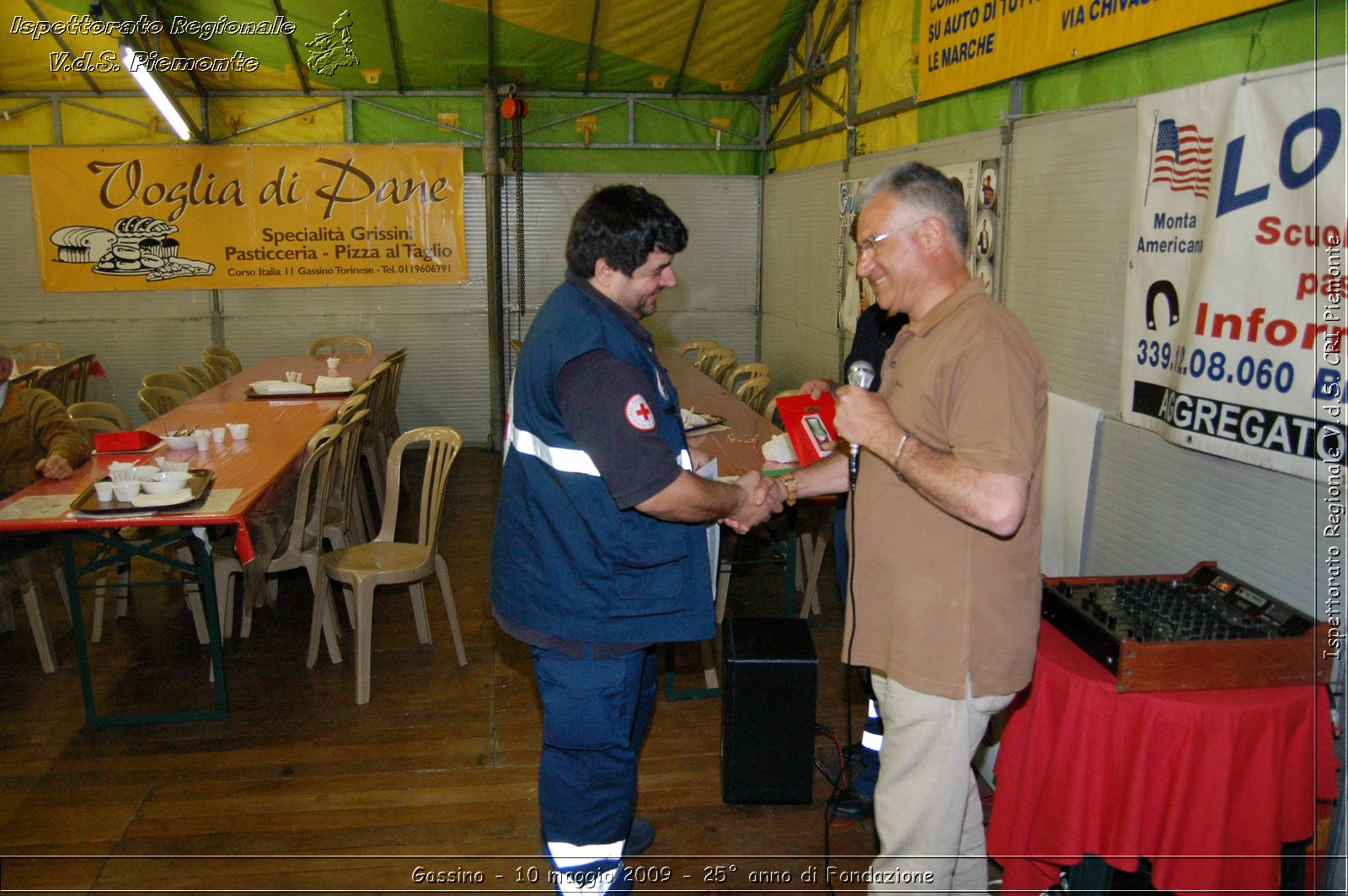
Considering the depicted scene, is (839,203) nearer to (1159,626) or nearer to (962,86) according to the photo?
(962,86)

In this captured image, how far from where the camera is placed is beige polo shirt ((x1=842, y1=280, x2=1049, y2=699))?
1882mm

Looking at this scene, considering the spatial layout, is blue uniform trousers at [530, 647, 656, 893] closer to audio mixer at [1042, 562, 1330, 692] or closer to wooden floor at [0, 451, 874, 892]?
wooden floor at [0, 451, 874, 892]

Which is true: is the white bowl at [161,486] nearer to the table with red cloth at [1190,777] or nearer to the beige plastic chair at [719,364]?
the table with red cloth at [1190,777]

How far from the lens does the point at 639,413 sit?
212cm

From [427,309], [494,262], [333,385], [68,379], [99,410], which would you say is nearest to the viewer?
[99,410]

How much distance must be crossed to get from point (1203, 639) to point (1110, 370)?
1278 millimetres

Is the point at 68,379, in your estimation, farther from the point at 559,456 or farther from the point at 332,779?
the point at 559,456

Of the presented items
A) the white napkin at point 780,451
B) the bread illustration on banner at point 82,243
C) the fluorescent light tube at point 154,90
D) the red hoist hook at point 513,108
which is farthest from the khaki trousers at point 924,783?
the bread illustration on banner at point 82,243

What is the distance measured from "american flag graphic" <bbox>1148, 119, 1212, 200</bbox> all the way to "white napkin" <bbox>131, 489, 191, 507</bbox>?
11.3 ft

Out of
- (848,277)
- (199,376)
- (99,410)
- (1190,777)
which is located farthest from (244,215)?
(1190,777)

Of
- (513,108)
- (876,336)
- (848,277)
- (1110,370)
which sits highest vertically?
Answer: (513,108)

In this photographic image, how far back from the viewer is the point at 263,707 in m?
3.92

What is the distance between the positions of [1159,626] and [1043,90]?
7.93 feet

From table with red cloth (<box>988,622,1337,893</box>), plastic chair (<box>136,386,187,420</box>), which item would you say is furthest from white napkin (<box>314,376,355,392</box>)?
table with red cloth (<box>988,622,1337,893</box>)
